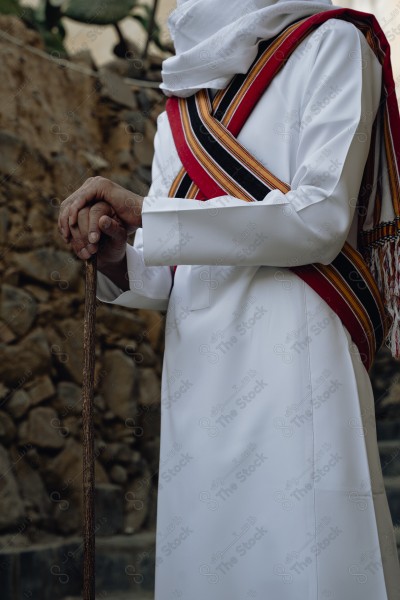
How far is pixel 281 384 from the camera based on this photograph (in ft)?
6.27

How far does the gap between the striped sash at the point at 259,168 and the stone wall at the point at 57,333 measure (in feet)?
7.20

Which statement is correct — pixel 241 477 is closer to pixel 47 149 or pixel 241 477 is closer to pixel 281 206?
pixel 281 206

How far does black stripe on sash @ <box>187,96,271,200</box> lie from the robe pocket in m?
0.21

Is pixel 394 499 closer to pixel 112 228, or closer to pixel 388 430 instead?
pixel 388 430

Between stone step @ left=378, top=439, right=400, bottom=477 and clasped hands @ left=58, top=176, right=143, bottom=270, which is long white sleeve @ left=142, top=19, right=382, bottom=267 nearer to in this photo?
clasped hands @ left=58, top=176, right=143, bottom=270

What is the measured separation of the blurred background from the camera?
4055 millimetres

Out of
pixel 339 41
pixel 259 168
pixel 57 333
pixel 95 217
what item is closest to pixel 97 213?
pixel 95 217

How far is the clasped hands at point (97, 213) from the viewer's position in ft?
6.50

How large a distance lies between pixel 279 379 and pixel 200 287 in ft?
1.00

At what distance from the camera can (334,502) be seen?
1.82m

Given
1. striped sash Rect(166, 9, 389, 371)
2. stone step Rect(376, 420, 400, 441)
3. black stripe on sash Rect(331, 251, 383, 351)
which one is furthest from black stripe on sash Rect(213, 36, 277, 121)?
stone step Rect(376, 420, 400, 441)

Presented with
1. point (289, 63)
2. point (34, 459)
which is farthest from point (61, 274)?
point (289, 63)

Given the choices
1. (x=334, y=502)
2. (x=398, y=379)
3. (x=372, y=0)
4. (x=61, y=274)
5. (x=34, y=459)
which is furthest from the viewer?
(x=372, y=0)

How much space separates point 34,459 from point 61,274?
3.03 feet
